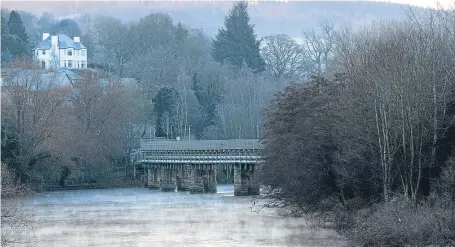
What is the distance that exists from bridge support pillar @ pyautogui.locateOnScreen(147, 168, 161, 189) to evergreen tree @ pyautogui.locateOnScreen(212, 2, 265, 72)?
4180 centimetres

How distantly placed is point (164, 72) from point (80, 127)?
102 ft

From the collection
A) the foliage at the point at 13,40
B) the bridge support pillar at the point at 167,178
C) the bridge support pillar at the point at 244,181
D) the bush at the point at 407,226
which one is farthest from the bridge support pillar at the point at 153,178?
the bush at the point at 407,226

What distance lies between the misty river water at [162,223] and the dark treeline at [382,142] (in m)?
2.15

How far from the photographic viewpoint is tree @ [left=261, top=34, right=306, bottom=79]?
140 meters

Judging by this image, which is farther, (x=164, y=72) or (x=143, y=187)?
(x=164, y=72)

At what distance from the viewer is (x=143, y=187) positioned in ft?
316

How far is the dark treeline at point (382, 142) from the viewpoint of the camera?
45.6 meters

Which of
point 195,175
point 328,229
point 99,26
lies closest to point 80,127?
point 195,175

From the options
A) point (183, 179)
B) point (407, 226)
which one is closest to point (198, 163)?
point (183, 179)

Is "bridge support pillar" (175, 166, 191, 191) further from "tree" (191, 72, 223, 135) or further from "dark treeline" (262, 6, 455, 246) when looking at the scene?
"dark treeline" (262, 6, 455, 246)

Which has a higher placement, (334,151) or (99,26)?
(99,26)

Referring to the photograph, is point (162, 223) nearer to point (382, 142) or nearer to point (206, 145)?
point (382, 142)

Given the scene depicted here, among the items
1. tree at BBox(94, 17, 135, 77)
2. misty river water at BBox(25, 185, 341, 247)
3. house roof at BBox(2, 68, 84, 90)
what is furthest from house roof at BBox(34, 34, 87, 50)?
misty river water at BBox(25, 185, 341, 247)

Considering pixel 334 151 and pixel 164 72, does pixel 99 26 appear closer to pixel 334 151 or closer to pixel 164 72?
pixel 164 72
